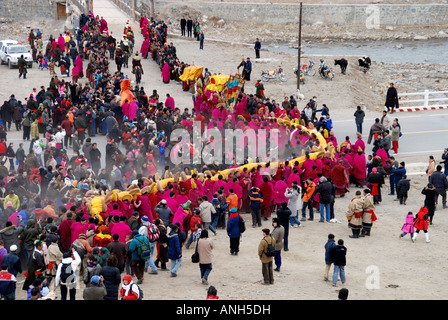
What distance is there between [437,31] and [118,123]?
149ft

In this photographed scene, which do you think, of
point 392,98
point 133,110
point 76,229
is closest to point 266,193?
point 76,229

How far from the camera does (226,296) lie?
14.9 meters

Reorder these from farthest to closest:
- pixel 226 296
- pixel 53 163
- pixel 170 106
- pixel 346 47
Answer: pixel 346 47 → pixel 170 106 → pixel 53 163 → pixel 226 296

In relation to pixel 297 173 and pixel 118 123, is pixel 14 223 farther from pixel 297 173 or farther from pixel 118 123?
pixel 118 123

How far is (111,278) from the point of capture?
44.8 ft

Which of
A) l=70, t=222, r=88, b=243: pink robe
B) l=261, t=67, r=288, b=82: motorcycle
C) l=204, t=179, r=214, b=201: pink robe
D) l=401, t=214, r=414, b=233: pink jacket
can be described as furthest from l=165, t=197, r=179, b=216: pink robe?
l=261, t=67, r=288, b=82: motorcycle

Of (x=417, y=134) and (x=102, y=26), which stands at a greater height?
(x=102, y=26)

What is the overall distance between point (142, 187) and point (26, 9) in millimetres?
44700

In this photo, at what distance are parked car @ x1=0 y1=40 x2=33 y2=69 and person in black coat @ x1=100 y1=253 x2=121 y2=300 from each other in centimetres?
2573

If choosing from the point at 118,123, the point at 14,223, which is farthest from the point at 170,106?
A: the point at 14,223

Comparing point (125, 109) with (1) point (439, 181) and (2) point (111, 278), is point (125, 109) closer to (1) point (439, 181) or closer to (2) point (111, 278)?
(1) point (439, 181)

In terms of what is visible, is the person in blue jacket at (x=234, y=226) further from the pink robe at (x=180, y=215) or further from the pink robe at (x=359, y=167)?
the pink robe at (x=359, y=167)

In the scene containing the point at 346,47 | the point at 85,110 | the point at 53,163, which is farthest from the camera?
the point at 346,47

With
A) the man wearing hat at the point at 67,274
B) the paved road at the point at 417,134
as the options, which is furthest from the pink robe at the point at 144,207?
the paved road at the point at 417,134
